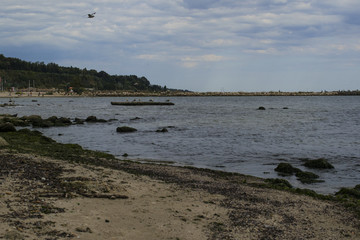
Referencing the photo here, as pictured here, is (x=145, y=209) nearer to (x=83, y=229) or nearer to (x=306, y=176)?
(x=83, y=229)

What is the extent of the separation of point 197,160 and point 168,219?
11416 mm

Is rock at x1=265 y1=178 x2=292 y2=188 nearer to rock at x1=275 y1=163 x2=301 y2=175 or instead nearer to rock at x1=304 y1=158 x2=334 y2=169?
rock at x1=275 y1=163 x2=301 y2=175

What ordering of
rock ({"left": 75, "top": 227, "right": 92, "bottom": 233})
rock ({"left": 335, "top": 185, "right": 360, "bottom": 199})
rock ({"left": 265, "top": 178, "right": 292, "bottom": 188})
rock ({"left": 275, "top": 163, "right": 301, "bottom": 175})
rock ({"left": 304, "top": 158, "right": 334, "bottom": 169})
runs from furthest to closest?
rock ({"left": 304, "top": 158, "right": 334, "bottom": 169}) → rock ({"left": 275, "top": 163, "right": 301, "bottom": 175}) → rock ({"left": 265, "top": 178, "right": 292, "bottom": 188}) → rock ({"left": 335, "top": 185, "right": 360, "bottom": 199}) → rock ({"left": 75, "top": 227, "right": 92, "bottom": 233})

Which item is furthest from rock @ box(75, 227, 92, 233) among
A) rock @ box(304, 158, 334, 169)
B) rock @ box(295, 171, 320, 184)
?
rock @ box(304, 158, 334, 169)

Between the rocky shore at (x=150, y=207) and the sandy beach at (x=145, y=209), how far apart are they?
0.06 ft

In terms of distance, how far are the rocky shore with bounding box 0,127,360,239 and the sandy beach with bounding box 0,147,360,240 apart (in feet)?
0.06

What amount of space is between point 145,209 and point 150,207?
0.24 m

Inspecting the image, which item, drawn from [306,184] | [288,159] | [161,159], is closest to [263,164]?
[288,159]

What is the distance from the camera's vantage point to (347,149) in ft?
79.0

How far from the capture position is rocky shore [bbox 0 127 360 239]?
699cm

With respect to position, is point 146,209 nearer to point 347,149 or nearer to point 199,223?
point 199,223

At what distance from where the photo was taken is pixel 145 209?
8578 mm

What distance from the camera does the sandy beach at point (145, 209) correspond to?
6.96 metres

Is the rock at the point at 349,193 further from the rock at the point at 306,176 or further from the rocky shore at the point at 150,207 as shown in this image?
the rock at the point at 306,176
